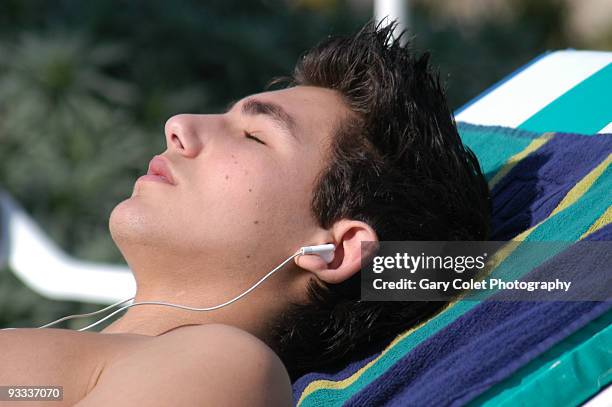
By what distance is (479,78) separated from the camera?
7434 millimetres

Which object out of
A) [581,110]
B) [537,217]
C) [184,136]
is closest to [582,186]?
[537,217]

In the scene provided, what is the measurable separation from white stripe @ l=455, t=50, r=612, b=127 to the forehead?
851mm

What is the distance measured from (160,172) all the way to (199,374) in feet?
2.34

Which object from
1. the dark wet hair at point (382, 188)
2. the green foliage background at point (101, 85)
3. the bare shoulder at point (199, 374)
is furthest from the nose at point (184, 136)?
the green foliage background at point (101, 85)

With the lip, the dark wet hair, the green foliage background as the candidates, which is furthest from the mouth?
the green foliage background

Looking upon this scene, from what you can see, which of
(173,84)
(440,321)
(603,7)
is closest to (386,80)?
(440,321)

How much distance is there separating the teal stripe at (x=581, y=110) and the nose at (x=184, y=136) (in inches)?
46.0

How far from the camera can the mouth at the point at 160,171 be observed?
2381mm

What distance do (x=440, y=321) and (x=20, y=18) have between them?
192 inches

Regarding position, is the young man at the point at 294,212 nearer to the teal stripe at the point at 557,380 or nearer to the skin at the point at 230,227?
the skin at the point at 230,227

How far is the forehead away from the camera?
2.45m

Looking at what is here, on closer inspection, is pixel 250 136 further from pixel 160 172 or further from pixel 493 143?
pixel 493 143

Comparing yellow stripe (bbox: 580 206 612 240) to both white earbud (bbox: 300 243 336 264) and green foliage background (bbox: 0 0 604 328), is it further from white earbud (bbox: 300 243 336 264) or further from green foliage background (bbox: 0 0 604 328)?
green foliage background (bbox: 0 0 604 328)

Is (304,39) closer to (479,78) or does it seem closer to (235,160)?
(479,78)
